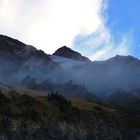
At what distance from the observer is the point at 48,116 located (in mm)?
198375

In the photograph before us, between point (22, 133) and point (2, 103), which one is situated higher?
point (2, 103)

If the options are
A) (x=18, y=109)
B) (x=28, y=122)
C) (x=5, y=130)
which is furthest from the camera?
(x=18, y=109)

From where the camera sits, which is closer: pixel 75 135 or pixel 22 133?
pixel 22 133

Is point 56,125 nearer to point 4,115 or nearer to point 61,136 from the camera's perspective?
point 61,136

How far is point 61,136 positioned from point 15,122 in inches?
935

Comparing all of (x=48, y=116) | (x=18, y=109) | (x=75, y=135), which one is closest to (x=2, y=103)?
(x=18, y=109)

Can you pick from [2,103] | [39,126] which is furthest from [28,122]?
[2,103]

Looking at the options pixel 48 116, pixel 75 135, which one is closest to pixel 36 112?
pixel 48 116

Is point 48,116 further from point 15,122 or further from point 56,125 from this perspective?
point 15,122

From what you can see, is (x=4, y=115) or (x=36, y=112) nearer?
(x=4, y=115)

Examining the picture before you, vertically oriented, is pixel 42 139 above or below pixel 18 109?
below

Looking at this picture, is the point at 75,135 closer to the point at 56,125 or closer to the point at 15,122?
the point at 56,125

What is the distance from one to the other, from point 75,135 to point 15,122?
31836 mm

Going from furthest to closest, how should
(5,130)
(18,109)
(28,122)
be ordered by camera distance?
(18,109)
(28,122)
(5,130)
